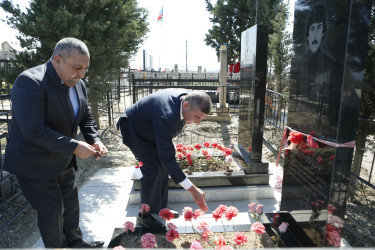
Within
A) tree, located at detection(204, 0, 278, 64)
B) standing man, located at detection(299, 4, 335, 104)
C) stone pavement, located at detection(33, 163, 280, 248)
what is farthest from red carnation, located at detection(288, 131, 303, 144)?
tree, located at detection(204, 0, 278, 64)

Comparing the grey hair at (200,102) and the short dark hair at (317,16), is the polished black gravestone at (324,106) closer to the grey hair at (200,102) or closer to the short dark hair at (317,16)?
the short dark hair at (317,16)

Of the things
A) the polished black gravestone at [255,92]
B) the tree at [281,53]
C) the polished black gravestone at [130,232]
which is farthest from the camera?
the tree at [281,53]

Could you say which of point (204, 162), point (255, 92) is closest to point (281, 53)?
point (255, 92)

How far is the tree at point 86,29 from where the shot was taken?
5789 mm

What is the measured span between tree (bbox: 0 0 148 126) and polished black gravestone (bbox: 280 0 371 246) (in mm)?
4972

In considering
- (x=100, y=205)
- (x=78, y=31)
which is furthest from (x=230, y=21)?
(x=100, y=205)

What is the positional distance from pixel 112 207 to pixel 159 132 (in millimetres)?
1882

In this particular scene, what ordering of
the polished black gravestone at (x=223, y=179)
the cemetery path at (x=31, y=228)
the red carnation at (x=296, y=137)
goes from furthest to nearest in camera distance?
1. the polished black gravestone at (x=223, y=179)
2. the cemetery path at (x=31, y=228)
3. the red carnation at (x=296, y=137)

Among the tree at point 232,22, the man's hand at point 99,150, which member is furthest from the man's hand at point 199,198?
the tree at point 232,22

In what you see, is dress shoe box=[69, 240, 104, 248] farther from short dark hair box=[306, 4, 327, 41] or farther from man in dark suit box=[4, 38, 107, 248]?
short dark hair box=[306, 4, 327, 41]

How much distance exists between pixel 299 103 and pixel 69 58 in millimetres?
2022

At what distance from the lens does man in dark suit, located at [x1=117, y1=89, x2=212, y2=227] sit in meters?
2.25

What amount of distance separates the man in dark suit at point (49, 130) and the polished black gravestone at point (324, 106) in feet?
5.94

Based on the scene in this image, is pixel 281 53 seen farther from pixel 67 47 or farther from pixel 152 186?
pixel 67 47
